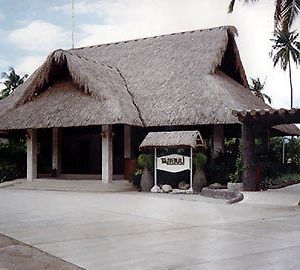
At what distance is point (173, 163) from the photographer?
15930mm

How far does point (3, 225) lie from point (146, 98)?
37.7 ft

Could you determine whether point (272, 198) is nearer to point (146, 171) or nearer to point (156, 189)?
point (156, 189)

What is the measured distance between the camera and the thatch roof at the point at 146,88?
57.8 ft

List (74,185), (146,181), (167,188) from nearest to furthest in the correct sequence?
(167,188), (146,181), (74,185)

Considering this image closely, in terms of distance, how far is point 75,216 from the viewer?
32.6 feet

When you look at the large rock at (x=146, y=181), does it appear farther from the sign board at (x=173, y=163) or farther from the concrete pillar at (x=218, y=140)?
the concrete pillar at (x=218, y=140)

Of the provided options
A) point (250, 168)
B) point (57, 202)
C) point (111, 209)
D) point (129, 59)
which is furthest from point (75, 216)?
point (129, 59)

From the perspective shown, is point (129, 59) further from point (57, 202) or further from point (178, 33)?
point (57, 202)

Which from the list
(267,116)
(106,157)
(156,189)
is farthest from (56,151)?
(267,116)

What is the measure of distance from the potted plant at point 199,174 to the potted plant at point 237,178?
0.93 metres

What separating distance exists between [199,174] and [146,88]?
5.58 metres

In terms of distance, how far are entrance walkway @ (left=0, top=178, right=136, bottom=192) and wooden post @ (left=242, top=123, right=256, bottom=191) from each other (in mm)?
4311

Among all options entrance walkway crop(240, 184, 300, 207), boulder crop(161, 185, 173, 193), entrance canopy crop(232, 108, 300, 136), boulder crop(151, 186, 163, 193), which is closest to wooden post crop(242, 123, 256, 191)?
entrance canopy crop(232, 108, 300, 136)

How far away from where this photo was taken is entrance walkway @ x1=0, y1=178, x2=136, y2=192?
17172 mm
